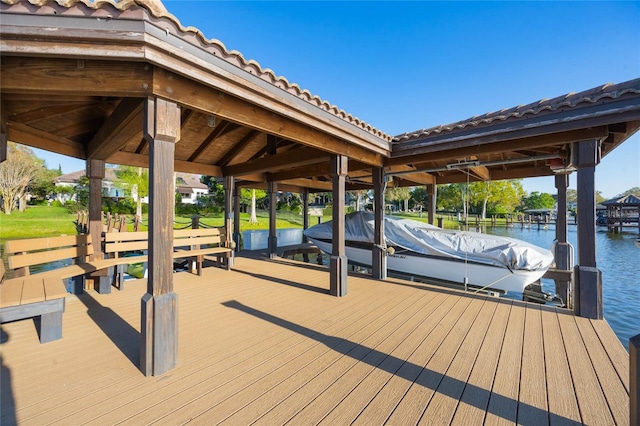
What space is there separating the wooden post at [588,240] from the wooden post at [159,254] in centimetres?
502

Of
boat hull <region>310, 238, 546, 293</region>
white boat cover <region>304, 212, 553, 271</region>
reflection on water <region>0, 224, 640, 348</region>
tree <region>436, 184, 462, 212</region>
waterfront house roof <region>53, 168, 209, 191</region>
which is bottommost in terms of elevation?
reflection on water <region>0, 224, 640, 348</region>

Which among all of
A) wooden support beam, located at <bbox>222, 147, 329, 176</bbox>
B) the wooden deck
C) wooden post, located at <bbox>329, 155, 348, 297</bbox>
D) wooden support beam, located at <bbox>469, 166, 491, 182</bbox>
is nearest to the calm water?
the wooden deck

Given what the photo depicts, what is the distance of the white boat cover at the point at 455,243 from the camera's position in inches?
195

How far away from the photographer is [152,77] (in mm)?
2215

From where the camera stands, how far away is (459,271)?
18.2 ft

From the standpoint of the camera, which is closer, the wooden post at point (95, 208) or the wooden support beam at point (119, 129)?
the wooden support beam at point (119, 129)

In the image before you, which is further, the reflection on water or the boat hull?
the boat hull

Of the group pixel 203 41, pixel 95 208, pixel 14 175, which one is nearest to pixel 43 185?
pixel 14 175

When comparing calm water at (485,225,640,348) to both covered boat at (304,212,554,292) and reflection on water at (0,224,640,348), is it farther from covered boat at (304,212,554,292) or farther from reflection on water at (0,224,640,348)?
covered boat at (304,212,554,292)

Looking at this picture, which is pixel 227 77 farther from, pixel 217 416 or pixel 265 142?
pixel 265 142

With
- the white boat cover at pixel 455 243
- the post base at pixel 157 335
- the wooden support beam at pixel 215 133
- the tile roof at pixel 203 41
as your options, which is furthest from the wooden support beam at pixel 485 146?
the post base at pixel 157 335

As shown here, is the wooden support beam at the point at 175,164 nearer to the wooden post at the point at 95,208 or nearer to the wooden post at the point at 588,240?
the wooden post at the point at 95,208

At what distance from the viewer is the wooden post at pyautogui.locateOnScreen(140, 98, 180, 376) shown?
225cm

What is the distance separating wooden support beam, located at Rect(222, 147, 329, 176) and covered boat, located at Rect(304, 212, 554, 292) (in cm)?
261
